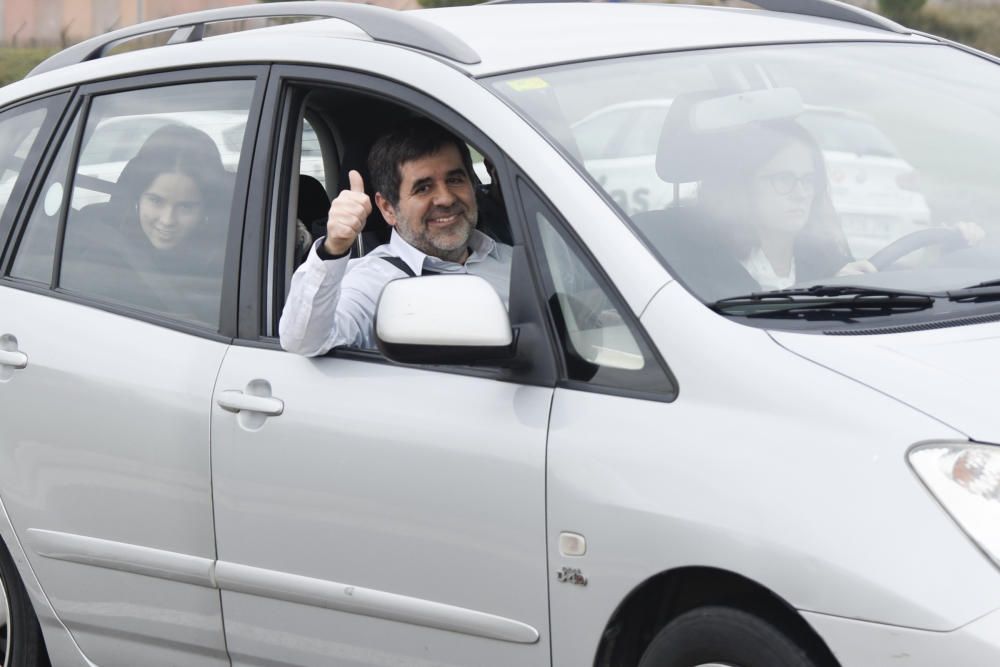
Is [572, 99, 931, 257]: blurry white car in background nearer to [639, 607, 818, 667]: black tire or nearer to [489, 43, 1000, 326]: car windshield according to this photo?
[489, 43, 1000, 326]: car windshield

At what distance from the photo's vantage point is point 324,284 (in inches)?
148

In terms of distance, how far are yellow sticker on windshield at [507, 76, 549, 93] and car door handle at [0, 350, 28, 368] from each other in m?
1.53

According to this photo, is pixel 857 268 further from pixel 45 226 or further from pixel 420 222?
pixel 45 226

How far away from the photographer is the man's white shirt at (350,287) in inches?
147

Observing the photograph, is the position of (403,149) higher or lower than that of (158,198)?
higher

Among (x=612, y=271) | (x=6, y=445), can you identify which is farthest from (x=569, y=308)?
(x=6, y=445)

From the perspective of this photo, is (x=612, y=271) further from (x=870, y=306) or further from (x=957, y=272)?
(x=957, y=272)

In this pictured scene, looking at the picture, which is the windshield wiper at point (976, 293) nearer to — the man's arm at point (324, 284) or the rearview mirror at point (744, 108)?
the rearview mirror at point (744, 108)

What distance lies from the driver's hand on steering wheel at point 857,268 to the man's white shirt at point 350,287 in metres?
0.76

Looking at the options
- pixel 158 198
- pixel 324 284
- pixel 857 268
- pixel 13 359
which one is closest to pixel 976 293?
pixel 857 268

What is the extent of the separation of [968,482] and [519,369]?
93cm

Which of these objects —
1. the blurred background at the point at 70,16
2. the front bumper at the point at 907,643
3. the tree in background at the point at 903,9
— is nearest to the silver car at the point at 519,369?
the front bumper at the point at 907,643

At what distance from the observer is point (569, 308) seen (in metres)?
3.36

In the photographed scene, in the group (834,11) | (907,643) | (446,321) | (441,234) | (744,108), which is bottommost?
(907,643)
